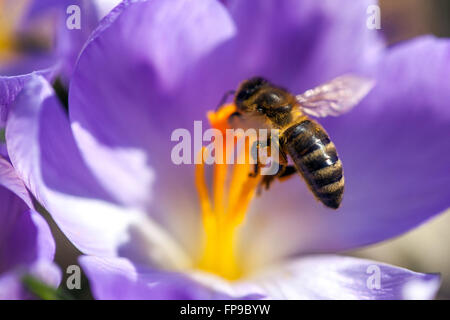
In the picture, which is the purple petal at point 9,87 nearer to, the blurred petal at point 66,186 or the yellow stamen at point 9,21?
the blurred petal at point 66,186

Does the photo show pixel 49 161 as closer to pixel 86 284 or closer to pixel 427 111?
pixel 86 284

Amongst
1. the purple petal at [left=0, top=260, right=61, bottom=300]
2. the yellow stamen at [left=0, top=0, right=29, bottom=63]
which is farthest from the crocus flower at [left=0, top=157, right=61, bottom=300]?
the yellow stamen at [left=0, top=0, right=29, bottom=63]

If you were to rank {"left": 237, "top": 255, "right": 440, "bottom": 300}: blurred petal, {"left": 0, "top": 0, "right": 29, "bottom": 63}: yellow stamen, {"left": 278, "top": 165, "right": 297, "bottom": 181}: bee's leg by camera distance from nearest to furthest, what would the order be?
{"left": 237, "top": 255, "right": 440, "bottom": 300}: blurred petal < {"left": 278, "top": 165, "right": 297, "bottom": 181}: bee's leg < {"left": 0, "top": 0, "right": 29, "bottom": 63}: yellow stamen

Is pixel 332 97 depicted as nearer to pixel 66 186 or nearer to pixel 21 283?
pixel 66 186

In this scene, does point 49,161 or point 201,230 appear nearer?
point 49,161

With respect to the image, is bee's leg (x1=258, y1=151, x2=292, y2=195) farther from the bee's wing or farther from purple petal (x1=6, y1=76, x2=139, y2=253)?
purple petal (x1=6, y1=76, x2=139, y2=253)

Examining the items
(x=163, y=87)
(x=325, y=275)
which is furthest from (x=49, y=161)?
(x=325, y=275)
